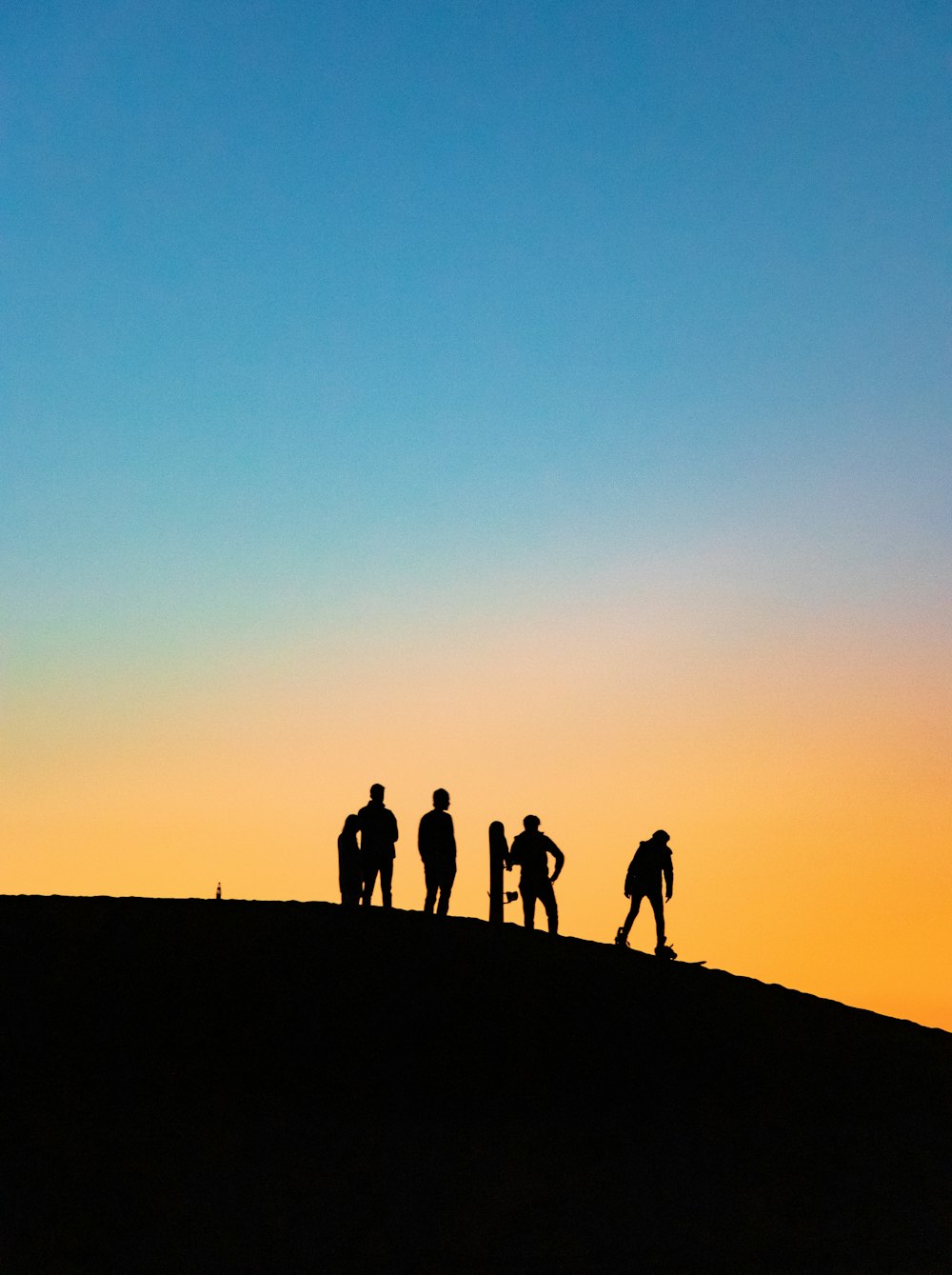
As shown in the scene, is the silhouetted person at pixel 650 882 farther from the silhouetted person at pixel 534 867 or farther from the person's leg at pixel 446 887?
the person's leg at pixel 446 887

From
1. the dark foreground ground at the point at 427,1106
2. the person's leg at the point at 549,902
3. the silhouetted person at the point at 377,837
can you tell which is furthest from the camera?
the person's leg at the point at 549,902

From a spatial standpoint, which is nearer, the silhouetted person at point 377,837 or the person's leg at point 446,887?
the silhouetted person at point 377,837

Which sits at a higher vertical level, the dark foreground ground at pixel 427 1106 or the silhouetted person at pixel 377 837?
the silhouetted person at pixel 377 837

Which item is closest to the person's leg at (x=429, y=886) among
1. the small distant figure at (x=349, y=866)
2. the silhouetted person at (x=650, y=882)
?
the small distant figure at (x=349, y=866)

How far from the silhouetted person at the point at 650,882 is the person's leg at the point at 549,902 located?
1.09 meters

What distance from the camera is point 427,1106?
15.1 meters

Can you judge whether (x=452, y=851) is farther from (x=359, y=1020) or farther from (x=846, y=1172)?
(x=846, y=1172)

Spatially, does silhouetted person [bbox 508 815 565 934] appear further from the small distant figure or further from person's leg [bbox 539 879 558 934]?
the small distant figure

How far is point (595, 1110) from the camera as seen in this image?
1535 cm

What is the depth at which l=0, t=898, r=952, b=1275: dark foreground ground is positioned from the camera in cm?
1155

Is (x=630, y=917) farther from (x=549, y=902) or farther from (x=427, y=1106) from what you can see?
(x=427, y=1106)

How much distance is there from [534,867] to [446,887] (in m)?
1.43

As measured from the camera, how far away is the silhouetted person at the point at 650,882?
74.7 ft

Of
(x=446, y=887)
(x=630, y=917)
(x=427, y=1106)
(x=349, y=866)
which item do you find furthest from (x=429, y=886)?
(x=427, y=1106)
